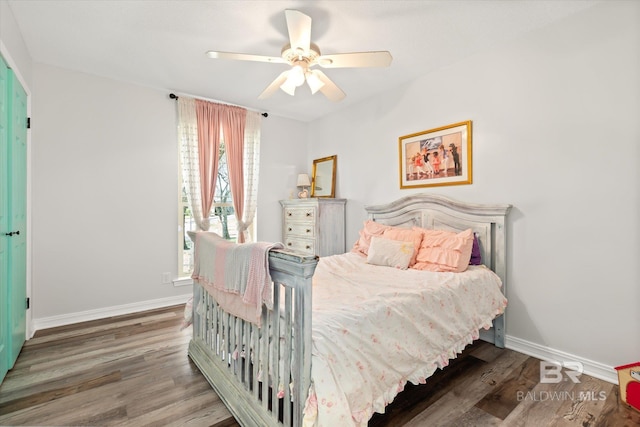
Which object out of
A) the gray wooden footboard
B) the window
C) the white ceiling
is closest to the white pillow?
the gray wooden footboard

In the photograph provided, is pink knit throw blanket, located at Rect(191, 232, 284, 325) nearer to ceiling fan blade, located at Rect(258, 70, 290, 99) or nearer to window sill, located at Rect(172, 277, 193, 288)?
ceiling fan blade, located at Rect(258, 70, 290, 99)

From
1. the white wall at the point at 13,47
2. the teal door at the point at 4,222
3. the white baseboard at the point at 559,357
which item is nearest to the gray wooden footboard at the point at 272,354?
the teal door at the point at 4,222

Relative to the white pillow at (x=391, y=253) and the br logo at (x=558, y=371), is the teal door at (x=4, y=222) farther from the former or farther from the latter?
the br logo at (x=558, y=371)

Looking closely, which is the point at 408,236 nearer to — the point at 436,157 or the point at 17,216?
the point at 436,157

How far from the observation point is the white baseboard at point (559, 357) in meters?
2.05

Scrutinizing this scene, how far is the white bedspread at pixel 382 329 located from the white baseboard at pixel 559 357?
36 cm

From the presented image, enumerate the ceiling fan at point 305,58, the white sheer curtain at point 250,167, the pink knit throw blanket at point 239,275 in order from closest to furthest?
the pink knit throw blanket at point 239,275
the ceiling fan at point 305,58
the white sheer curtain at point 250,167

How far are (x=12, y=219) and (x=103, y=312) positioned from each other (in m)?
1.45

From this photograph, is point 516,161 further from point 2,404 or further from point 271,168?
Answer: point 2,404

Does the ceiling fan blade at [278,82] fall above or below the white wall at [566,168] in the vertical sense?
above

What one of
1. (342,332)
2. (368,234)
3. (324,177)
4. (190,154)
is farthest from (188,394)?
(324,177)

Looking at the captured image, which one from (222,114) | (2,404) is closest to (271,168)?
(222,114)

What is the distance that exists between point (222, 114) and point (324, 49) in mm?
1843

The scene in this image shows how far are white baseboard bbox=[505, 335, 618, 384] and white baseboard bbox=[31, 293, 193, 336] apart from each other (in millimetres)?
3494
